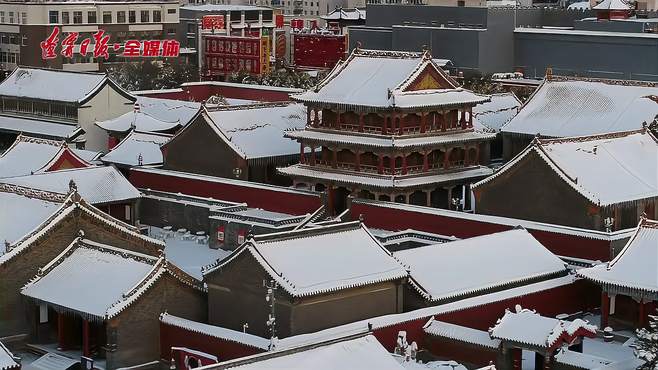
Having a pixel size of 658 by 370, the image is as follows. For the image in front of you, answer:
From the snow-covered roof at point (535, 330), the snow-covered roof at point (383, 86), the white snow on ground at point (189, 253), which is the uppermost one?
the snow-covered roof at point (383, 86)

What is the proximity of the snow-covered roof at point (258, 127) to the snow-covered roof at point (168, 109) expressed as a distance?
9.66 m

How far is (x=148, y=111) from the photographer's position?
68000 millimetres

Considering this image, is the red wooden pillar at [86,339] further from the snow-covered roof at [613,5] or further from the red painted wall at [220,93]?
the snow-covered roof at [613,5]

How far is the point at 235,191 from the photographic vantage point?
51.8 meters

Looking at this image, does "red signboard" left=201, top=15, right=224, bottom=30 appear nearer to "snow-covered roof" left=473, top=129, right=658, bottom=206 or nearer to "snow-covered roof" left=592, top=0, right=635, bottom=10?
"snow-covered roof" left=592, top=0, right=635, bottom=10

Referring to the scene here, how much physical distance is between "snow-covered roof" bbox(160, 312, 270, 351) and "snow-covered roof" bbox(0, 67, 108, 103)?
3268 cm

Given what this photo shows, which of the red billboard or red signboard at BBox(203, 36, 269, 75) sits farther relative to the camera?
the red billboard

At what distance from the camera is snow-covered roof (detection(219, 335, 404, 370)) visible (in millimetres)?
27125

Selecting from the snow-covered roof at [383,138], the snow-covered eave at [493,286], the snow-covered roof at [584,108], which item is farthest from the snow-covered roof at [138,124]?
→ the snow-covered eave at [493,286]

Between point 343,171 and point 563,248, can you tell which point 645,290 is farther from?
point 343,171

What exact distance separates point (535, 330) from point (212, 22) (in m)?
75.6

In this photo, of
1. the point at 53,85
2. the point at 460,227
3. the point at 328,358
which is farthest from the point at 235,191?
the point at 328,358

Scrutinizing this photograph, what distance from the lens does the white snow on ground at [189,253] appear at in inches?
1771

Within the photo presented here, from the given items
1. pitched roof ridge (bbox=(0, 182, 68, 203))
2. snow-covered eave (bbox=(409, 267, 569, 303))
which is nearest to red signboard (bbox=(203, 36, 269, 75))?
pitched roof ridge (bbox=(0, 182, 68, 203))
